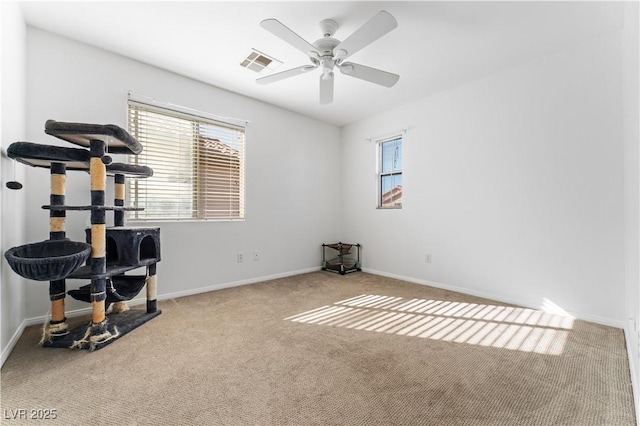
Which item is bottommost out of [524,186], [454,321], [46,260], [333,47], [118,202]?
[454,321]

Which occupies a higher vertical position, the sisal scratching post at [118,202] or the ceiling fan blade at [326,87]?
the ceiling fan blade at [326,87]

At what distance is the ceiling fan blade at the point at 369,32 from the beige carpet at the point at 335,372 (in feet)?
7.19

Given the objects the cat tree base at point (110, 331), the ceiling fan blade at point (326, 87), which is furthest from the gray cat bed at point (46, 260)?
the ceiling fan blade at point (326, 87)

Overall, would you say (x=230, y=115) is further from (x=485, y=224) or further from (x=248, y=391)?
(x=485, y=224)

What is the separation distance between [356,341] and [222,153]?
109 inches

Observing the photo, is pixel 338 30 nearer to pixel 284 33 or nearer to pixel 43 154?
pixel 284 33

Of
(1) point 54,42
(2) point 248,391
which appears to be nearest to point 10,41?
(1) point 54,42

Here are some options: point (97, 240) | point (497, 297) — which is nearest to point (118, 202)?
point (97, 240)

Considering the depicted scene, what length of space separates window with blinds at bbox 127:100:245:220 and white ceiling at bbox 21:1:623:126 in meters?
0.59

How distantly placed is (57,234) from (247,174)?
205cm

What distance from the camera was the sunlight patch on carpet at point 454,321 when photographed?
203 centimetres

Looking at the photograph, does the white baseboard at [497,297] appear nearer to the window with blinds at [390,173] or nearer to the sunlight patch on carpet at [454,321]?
the sunlight patch on carpet at [454,321]

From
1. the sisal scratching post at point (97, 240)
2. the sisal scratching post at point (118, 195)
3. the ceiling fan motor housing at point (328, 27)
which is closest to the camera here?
the sisal scratching post at point (97, 240)

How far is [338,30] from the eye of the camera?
229 centimetres
